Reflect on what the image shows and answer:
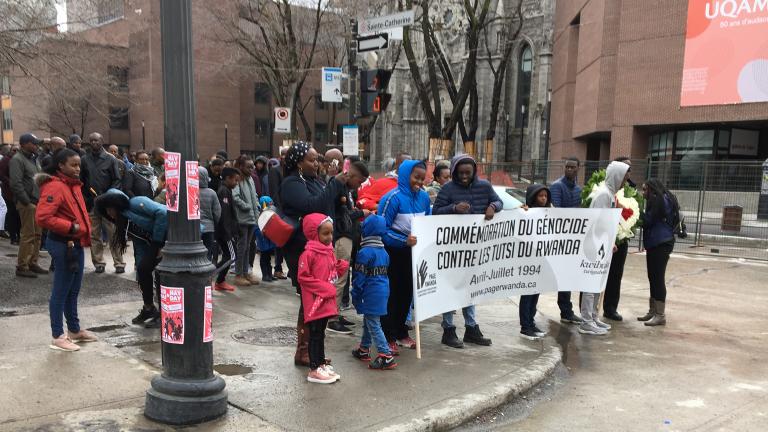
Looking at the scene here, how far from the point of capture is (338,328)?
6496 millimetres

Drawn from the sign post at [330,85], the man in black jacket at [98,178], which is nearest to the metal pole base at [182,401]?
the man in black jacket at [98,178]

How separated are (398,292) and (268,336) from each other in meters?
1.47

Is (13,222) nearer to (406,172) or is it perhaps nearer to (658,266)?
(406,172)

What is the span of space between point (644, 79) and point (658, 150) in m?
4.46

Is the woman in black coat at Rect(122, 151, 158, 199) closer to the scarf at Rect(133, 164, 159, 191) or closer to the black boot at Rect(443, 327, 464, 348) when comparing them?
the scarf at Rect(133, 164, 159, 191)

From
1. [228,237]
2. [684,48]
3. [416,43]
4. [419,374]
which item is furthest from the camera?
[416,43]

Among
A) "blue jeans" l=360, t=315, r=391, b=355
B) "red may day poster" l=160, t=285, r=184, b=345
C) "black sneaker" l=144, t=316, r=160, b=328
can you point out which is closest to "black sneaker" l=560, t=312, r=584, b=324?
"blue jeans" l=360, t=315, r=391, b=355

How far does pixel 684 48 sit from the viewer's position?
2578 cm

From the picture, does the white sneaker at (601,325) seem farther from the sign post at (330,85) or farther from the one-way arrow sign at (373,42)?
the sign post at (330,85)

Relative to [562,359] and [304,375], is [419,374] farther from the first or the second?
[562,359]

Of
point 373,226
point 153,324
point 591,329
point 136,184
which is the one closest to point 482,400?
point 373,226

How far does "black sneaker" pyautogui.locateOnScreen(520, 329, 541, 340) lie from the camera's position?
664cm

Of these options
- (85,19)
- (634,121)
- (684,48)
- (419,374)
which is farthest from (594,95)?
(419,374)

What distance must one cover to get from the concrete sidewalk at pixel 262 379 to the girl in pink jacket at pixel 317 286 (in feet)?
0.59
